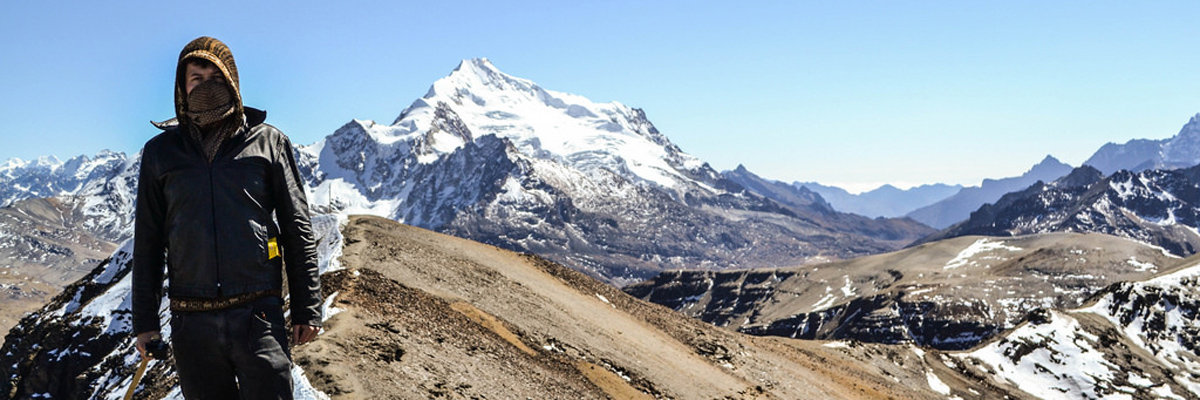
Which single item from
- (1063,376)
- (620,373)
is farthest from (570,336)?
(1063,376)

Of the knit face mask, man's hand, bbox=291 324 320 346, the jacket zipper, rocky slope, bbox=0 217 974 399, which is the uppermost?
the knit face mask

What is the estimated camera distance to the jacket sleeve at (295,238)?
7.96 meters

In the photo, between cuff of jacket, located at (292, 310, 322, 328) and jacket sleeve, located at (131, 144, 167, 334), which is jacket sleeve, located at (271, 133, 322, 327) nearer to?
cuff of jacket, located at (292, 310, 322, 328)

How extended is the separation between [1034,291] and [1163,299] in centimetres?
10347

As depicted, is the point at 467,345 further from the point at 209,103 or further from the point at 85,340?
the point at 85,340

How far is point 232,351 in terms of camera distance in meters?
7.75

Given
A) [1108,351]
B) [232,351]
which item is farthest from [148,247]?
[1108,351]

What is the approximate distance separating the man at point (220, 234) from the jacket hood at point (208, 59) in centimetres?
1

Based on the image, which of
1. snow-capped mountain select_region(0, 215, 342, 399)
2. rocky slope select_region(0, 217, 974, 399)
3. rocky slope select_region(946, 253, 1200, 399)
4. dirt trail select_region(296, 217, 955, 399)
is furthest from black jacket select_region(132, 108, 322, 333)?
rocky slope select_region(946, 253, 1200, 399)

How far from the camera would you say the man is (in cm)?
769

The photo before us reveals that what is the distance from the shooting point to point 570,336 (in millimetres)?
31000

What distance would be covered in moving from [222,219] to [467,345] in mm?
16183

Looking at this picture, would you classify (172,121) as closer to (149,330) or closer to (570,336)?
(149,330)

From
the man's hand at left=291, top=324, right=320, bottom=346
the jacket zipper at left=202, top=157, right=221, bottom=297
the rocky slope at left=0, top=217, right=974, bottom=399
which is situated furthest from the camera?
the rocky slope at left=0, top=217, right=974, bottom=399
